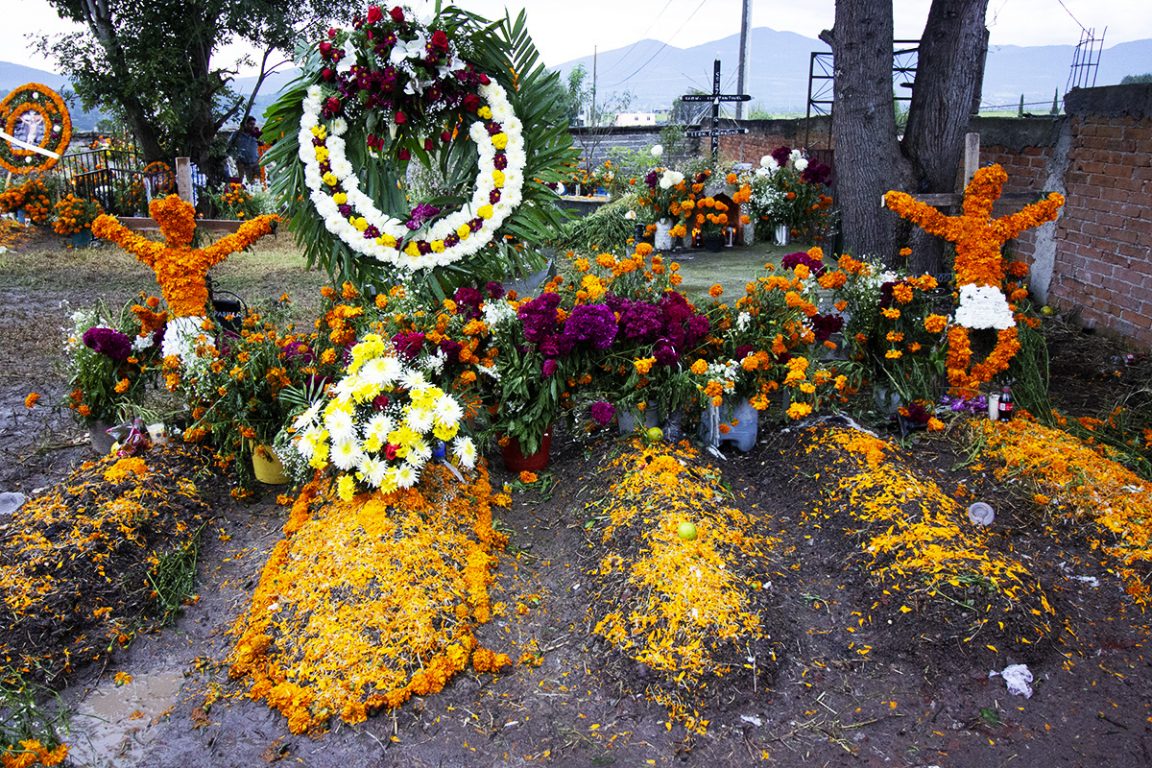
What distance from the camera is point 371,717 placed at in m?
2.69

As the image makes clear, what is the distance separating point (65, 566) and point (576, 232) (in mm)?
7587

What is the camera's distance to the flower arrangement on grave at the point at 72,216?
11070 millimetres

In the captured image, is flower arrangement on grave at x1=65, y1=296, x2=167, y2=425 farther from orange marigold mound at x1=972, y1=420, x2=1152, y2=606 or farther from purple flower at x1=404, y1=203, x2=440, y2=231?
orange marigold mound at x1=972, y1=420, x2=1152, y2=606

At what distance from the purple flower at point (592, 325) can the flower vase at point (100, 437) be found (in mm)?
2689

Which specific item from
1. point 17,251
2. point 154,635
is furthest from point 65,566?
point 17,251

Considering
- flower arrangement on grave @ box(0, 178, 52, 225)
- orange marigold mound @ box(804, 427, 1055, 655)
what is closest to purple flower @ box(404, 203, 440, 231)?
orange marigold mound @ box(804, 427, 1055, 655)

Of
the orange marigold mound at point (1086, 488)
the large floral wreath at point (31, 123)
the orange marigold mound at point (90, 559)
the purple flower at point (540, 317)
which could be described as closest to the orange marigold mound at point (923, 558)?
the orange marigold mound at point (1086, 488)

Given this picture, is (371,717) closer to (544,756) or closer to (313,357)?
(544,756)

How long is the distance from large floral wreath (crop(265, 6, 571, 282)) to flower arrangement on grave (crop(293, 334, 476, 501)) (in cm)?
164

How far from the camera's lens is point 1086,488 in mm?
3658

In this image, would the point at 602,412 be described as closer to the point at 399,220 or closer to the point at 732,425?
the point at 732,425

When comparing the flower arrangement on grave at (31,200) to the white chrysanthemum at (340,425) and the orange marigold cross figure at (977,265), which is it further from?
the orange marigold cross figure at (977,265)

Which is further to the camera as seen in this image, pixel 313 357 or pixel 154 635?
pixel 313 357

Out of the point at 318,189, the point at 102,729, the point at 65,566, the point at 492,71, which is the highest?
the point at 492,71
